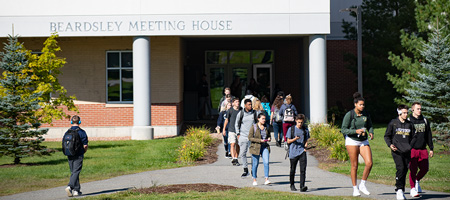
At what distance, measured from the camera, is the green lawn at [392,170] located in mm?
13245

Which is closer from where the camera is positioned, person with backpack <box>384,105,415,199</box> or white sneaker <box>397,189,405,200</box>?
white sneaker <box>397,189,405,200</box>

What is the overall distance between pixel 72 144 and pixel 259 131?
3.77 m

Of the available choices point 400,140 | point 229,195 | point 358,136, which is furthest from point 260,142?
point 400,140

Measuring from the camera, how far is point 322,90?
2341 cm

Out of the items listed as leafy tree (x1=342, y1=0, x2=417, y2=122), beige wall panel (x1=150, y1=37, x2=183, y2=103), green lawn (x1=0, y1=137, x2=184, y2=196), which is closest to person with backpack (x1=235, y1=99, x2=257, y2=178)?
green lawn (x1=0, y1=137, x2=184, y2=196)

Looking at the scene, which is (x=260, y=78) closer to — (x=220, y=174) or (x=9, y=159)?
(x=9, y=159)

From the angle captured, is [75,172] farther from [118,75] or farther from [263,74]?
[263,74]

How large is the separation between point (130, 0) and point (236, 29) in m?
4.02

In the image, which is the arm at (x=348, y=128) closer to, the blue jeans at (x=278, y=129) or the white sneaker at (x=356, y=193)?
the white sneaker at (x=356, y=193)

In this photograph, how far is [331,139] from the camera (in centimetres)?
1927

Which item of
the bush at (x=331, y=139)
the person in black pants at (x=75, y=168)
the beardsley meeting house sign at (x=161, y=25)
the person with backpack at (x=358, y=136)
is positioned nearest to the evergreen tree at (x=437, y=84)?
the bush at (x=331, y=139)

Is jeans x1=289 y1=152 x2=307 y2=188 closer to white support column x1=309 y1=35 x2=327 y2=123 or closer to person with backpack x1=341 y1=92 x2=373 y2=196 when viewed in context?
Result: person with backpack x1=341 y1=92 x2=373 y2=196

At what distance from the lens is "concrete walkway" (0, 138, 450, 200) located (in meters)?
12.2

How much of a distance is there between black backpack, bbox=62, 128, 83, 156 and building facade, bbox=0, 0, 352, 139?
414 inches
